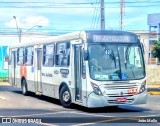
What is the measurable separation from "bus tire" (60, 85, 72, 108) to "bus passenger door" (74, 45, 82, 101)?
30.0 inches

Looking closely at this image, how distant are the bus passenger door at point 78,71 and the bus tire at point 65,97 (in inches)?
30.0

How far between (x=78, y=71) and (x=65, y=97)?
1.64 meters

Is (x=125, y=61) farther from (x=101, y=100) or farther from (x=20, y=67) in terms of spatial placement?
(x=20, y=67)

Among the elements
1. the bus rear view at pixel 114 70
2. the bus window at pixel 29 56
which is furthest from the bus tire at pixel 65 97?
the bus window at pixel 29 56

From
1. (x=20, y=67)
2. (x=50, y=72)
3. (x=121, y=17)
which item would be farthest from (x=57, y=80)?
(x=121, y=17)

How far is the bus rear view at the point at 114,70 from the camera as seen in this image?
1468 cm

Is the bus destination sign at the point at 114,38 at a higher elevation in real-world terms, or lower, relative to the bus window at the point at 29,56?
higher

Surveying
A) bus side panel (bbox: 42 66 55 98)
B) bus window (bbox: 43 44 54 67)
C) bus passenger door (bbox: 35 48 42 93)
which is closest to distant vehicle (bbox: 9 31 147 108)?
bus side panel (bbox: 42 66 55 98)

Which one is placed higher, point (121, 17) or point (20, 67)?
point (121, 17)

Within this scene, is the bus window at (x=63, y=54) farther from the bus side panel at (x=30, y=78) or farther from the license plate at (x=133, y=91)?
the bus side panel at (x=30, y=78)

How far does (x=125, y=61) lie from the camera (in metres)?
15.2

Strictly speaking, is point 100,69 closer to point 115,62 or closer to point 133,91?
point 115,62

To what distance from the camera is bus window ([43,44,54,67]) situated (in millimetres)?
18156

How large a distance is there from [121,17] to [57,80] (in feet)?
136
